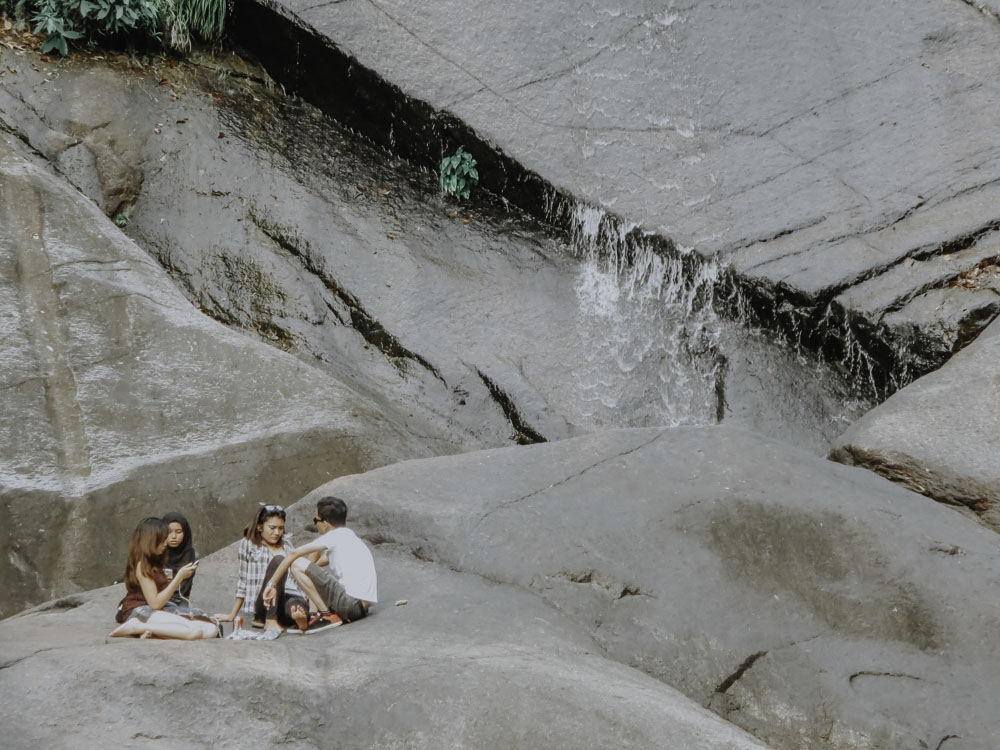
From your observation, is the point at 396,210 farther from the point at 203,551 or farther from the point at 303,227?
the point at 203,551

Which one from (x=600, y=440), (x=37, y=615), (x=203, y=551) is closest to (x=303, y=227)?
(x=203, y=551)

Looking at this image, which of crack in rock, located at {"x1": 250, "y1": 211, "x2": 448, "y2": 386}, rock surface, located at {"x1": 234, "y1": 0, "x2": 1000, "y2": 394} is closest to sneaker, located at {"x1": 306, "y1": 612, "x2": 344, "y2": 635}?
crack in rock, located at {"x1": 250, "y1": 211, "x2": 448, "y2": 386}

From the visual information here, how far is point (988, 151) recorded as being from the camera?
1192 cm

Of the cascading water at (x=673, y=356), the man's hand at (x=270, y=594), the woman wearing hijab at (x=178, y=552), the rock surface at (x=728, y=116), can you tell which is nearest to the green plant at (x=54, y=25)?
the rock surface at (x=728, y=116)

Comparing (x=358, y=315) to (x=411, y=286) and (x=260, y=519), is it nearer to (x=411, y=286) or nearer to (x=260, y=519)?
(x=411, y=286)

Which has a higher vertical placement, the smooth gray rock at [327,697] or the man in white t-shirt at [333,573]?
the man in white t-shirt at [333,573]

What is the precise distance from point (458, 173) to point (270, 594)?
7303 millimetres

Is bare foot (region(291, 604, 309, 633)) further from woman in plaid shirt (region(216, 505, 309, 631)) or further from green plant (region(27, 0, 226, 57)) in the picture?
green plant (region(27, 0, 226, 57))

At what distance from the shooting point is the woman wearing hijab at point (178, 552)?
6.36 metres

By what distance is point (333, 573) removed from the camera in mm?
6473

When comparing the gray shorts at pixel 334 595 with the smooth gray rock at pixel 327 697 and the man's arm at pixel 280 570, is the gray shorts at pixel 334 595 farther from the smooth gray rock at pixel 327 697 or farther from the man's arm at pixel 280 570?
the smooth gray rock at pixel 327 697

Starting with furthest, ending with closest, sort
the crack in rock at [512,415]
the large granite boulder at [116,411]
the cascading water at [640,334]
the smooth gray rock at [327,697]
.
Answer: the cascading water at [640,334], the crack in rock at [512,415], the large granite boulder at [116,411], the smooth gray rock at [327,697]

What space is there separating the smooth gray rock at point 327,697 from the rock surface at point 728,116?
6484 mm

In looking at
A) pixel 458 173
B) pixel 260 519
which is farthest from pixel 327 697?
pixel 458 173
